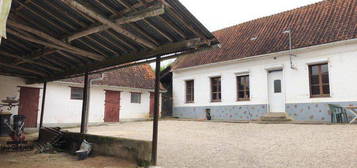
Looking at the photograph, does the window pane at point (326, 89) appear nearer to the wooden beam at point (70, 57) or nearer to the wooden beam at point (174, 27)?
the wooden beam at point (174, 27)

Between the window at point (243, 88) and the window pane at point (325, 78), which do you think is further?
the window at point (243, 88)

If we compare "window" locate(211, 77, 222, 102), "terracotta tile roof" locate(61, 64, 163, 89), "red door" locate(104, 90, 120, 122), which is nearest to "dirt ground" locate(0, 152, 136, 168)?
"terracotta tile roof" locate(61, 64, 163, 89)

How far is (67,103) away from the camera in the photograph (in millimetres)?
14477

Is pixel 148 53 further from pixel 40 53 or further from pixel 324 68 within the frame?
pixel 324 68

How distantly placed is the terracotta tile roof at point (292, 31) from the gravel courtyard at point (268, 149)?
16.0 feet

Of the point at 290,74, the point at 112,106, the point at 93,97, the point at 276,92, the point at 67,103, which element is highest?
the point at 290,74

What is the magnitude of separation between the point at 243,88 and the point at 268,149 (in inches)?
330

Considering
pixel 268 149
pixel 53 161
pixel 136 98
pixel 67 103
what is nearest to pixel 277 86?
pixel 268 149

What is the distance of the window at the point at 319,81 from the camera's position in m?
11.8

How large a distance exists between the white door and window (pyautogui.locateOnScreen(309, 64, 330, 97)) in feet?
4.86

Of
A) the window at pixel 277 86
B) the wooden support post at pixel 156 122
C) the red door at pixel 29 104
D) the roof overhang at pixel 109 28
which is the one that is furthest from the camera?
the window at pixel 277 86

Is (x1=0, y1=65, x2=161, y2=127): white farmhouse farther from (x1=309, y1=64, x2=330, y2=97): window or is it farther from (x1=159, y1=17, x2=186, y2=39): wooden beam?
(x1=309, y1=64, x2=330, y2=97): window

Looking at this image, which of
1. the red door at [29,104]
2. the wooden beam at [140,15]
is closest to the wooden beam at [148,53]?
the wooden beam at [140,15]

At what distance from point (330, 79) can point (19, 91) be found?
1530 centimetres
